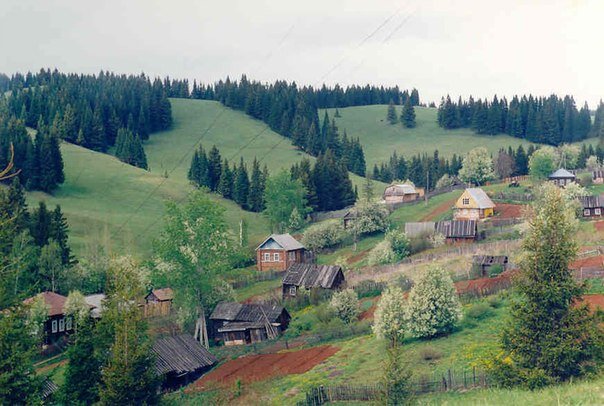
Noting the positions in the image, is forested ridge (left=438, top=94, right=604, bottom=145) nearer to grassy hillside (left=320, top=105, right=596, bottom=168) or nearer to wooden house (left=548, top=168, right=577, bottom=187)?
grassy hillside (left=320, top=105, right=596, bottom=168)

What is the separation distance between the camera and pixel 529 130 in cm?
16500

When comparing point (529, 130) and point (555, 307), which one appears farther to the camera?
point (529, 130)

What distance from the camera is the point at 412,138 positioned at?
176m

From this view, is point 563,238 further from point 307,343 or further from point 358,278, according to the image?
point 358,278

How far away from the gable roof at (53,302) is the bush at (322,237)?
31.8 metres

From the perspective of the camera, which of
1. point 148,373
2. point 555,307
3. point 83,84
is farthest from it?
point 83,84

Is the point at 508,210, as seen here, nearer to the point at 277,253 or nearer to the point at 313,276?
the point at 277,253

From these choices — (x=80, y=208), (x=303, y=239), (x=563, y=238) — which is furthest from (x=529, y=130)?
(x=563, y=238)

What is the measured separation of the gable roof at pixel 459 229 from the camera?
222 feet

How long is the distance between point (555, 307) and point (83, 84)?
19309 cm

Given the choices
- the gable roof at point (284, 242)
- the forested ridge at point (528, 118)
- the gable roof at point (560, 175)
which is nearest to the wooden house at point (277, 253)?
the gable roof at point (284, 242)

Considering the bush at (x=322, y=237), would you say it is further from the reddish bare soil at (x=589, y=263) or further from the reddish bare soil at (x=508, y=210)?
the reddish bare soil at (x=589, y=263)

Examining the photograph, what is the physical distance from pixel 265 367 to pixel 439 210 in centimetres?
5415

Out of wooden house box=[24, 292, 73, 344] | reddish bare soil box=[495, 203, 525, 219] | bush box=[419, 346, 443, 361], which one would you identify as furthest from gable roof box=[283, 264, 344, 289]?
reddish bare soil box=[495, 203, 525, 219]
